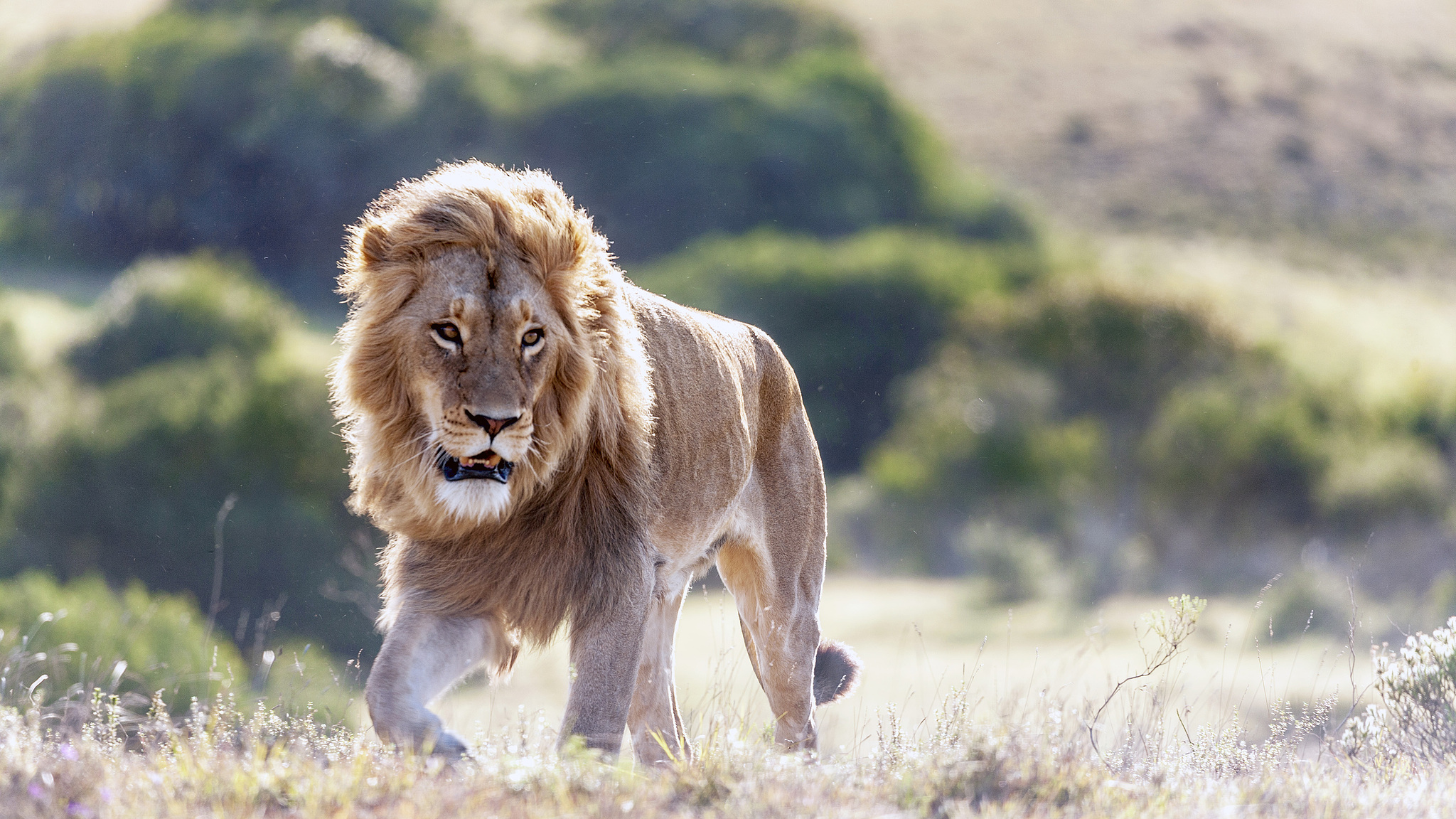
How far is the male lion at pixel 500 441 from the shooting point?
4012 mm

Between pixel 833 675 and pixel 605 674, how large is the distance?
1.94m

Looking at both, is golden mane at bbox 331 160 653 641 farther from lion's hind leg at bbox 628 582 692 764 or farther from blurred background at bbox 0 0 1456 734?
blurred background at bbox 0 0 1456 734

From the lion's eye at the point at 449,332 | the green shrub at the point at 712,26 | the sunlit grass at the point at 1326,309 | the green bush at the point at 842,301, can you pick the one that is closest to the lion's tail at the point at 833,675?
the lion's eye at the point at 449,332

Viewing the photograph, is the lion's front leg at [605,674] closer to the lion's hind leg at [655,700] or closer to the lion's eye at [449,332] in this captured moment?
the lion's eye at [449,332]

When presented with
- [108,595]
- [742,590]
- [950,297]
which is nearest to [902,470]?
[950,297]

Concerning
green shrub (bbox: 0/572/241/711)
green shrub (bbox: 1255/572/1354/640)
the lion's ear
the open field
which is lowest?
green shrub (bbox: 0/572/241/711)

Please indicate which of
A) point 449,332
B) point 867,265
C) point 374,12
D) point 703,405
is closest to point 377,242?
point 449,332

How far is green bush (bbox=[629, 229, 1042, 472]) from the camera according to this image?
38688 mm

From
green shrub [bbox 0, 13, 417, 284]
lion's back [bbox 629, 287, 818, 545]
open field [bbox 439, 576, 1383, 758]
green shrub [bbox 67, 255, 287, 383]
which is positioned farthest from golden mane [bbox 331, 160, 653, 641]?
green shrub [bbox 0, 13, 417, 284]

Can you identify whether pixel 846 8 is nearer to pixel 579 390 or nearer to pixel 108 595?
pixel 108 595

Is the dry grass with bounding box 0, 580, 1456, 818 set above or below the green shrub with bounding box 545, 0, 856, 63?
below

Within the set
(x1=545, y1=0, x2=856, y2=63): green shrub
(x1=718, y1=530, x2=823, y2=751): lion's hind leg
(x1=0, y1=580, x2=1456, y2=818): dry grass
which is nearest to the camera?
(x1=0, y1=580, x2=1456, y2=818): dry grass

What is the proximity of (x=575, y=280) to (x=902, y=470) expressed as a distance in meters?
29.0

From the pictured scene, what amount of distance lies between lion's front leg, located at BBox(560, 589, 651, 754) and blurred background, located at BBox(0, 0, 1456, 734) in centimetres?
1034
